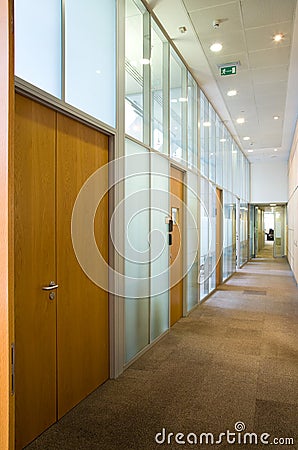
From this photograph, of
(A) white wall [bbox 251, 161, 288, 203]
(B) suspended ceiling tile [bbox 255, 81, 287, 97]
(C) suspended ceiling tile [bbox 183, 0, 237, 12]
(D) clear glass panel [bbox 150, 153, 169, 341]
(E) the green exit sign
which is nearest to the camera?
(C) suspended ceiling tile [bbox 183, 0, 237, 12]

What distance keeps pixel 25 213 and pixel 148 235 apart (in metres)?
2.12

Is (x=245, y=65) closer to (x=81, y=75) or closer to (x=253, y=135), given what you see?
(x=81, y=75)

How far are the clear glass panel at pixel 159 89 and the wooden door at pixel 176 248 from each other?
2.29 feet

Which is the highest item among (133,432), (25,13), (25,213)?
(25,13)

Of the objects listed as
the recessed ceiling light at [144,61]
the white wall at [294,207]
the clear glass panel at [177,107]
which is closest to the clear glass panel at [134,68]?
the recessed ceiling light at [144,61]

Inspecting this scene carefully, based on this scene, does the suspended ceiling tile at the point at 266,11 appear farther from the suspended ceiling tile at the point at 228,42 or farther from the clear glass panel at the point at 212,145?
the clear glass panel at the point at 212,145

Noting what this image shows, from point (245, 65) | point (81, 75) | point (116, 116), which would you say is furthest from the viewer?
point (245, 65)

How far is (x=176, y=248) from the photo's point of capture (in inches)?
215

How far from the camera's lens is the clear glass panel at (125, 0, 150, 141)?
151 inches

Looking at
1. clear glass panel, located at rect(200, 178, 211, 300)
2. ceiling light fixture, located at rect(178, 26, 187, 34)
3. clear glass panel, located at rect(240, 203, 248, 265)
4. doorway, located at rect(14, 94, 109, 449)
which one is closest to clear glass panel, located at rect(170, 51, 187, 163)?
ceiling light fixture, located at rect(178, 26, 187, 34)

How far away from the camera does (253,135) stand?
402 inches

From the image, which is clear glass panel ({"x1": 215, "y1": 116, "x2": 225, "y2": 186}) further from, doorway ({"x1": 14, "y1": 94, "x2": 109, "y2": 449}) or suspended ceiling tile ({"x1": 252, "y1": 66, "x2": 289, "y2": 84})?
doorway ({"x1": 14, "y1": 94, "x2": 109, "y2": 449})

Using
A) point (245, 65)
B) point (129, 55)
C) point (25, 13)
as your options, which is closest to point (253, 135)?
point (245, 65)

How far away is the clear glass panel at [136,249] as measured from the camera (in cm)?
377
